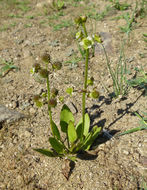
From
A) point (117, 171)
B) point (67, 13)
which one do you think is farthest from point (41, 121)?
point (67, 13)

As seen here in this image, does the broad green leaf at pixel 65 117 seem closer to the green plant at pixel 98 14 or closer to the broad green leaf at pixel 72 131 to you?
the broad green leaf at pixel 72 131

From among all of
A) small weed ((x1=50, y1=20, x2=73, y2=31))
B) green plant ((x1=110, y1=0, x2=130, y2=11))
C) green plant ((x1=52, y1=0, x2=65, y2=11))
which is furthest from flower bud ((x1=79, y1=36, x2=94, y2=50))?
green plant ((x1=52, y1=0, x2=65, y2=11))

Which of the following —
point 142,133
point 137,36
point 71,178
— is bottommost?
point 71,178

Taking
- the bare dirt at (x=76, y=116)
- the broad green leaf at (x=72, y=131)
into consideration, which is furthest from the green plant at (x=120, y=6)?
the broad green leaf at (x=72, y=131)

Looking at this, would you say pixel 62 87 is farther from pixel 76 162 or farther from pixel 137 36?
pixel 137 36

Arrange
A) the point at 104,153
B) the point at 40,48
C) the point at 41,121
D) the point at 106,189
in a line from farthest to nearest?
the point at 40,48
the point at 41,121
the point at 104,153
the point at 106,189

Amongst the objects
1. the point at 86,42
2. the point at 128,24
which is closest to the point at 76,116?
the point at 86,42
